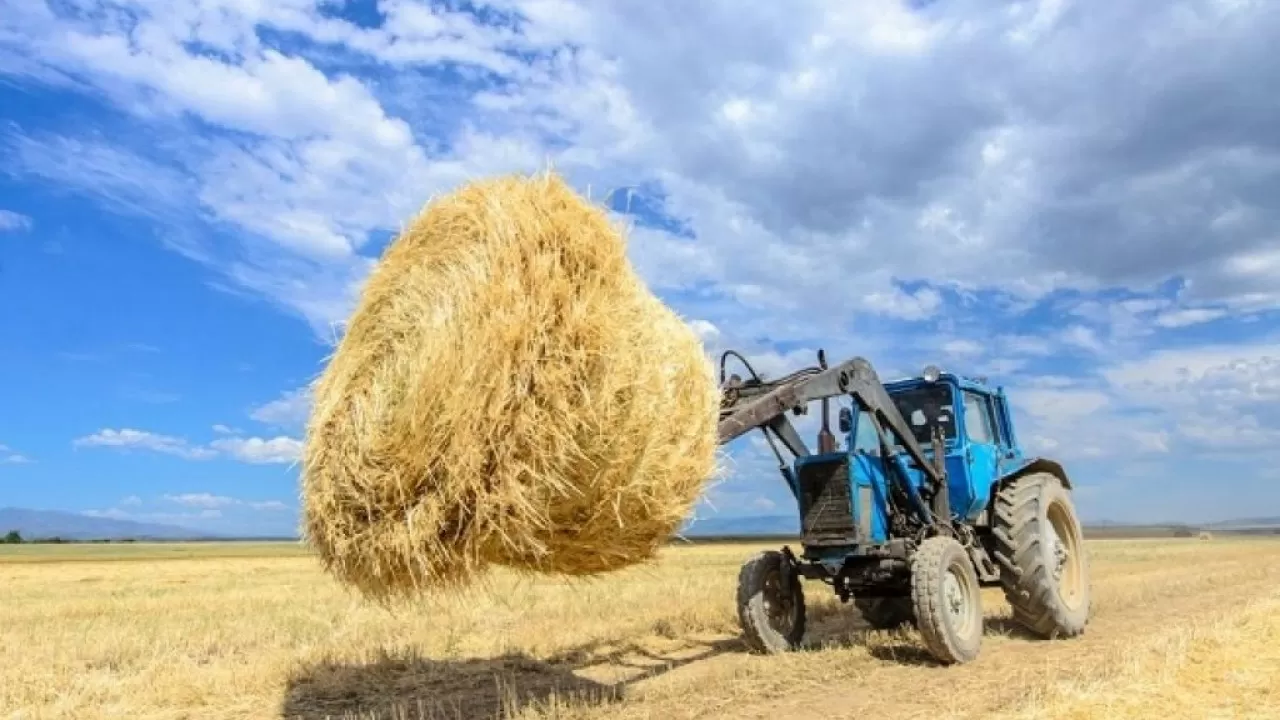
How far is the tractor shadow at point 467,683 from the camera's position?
23.9ft

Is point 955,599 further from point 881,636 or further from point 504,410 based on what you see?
point 504,410

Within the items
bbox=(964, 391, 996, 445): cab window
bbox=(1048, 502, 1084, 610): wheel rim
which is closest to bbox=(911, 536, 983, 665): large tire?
bbox=(964, 391, 996, 445): cab window

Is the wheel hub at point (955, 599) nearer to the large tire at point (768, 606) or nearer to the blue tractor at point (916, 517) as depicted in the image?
the blue tractor at point (916, 517)

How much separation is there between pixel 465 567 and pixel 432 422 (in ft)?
2.75

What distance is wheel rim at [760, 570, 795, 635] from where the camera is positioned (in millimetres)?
9594

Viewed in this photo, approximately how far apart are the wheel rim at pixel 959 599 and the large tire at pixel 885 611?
70.1 inches

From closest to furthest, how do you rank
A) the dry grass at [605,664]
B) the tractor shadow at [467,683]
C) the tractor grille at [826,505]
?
the dry grass at [605,664] < the tractor shadow at [467,683] < the tractor grille at [826,505]

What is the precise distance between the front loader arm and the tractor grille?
10.1 inches

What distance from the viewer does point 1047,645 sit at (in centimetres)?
948

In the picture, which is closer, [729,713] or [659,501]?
[659,501]

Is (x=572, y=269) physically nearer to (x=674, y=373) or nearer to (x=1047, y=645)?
(x=674, y=373)

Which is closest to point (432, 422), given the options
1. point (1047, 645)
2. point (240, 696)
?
point (240, 696)

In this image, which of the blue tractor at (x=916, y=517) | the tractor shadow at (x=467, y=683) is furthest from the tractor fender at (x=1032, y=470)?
the tractor shadow at (x=467, y=683)

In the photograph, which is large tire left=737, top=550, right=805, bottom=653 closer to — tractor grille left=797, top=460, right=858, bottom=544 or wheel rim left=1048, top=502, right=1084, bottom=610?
tractor grille left=797, top=460, right=858, bottom=544
